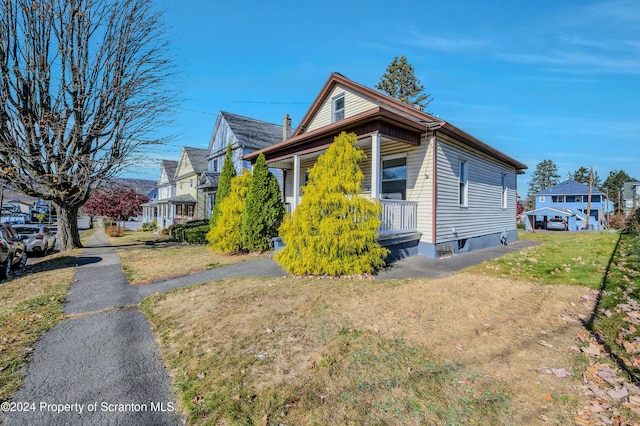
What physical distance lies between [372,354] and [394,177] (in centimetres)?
819

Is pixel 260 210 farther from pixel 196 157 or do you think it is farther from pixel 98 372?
pixel 196 157

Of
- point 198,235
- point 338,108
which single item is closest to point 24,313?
point 198,235

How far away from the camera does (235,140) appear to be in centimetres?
2158

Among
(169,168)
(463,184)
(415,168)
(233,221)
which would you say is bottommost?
(233,221)

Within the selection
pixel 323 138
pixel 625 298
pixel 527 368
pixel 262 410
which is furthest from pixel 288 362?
pixel 323 138

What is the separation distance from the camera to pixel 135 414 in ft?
8.37

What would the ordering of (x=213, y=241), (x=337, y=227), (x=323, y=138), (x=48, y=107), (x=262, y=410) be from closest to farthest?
1. (x=262, y=410)
2. (x=337, y=227)
3. (x=323, y=138)
4. (x=213, y=241)
5. (x=48, y=107)

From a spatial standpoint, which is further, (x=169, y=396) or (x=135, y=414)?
(x=169, y=396)

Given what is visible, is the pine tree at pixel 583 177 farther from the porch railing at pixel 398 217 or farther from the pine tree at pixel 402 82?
the porch railing at pixel 398 217

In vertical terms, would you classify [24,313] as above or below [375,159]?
below

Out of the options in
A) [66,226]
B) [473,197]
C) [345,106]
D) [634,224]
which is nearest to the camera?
[473,197]

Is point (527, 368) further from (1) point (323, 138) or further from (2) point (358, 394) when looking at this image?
(1) point (323, 138)

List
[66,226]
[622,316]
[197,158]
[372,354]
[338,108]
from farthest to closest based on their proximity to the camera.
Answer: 1. [197,158]
2. [66,226]
3. [338,108]
4. [622,316]
5. [372,354]

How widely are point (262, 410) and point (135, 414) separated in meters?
1.12
